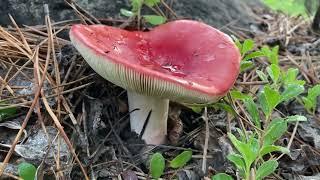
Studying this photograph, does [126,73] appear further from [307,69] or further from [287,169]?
[307,69]

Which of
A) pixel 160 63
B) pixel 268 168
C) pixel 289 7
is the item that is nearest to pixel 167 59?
pixel 160 63

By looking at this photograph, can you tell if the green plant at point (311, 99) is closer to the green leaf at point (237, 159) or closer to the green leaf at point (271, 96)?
the green leaf at point (271, 96)

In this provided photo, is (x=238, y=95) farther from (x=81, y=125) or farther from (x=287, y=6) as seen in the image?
(x=287, y=6)

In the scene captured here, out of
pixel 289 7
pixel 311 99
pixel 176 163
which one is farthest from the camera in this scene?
pixel 289 7

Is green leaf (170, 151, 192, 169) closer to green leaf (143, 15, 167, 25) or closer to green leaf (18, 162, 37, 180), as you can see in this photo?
green leaf (18, 162, 37, 180)

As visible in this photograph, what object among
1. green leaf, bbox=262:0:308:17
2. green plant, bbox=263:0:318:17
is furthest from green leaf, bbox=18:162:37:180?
green leaf, bbox=262:0:308:17

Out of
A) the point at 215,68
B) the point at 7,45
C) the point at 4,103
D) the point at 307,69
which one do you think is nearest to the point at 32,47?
the point at 7,45
